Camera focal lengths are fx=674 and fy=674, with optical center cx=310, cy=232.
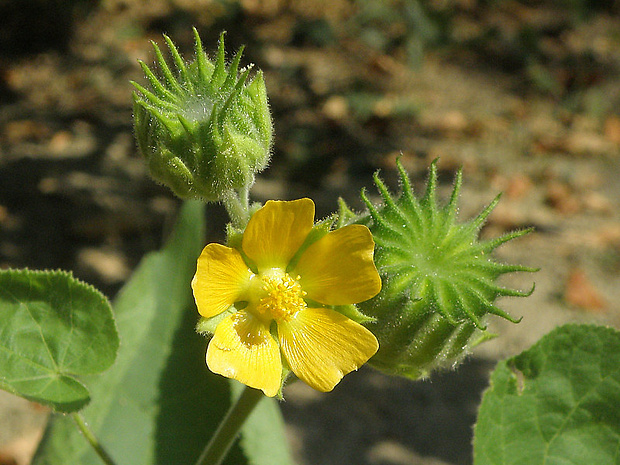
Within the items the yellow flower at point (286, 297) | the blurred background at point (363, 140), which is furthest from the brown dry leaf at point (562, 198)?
the yellow flower at point (286, 297)

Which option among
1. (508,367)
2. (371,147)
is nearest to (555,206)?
(371,147)

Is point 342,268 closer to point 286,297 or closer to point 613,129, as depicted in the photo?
point 286,297

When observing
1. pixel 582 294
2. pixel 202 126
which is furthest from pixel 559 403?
pixel 582 294

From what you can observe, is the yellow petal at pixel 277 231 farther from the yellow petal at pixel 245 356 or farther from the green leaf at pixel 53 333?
the green leaf at pixel 53 333

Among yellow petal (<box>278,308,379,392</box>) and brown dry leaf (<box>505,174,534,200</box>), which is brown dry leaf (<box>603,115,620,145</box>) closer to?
brown dry leaf (<box>505,174,534,200</box>)

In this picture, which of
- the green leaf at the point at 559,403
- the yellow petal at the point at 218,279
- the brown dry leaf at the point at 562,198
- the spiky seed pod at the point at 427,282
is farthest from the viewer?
the brown dry leaf at the point at 562,198

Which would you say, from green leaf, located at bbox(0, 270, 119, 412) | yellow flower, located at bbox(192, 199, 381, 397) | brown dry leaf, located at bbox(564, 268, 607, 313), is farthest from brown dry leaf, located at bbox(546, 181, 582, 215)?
green leaf, located at bbox(0, 270, 119, 412)

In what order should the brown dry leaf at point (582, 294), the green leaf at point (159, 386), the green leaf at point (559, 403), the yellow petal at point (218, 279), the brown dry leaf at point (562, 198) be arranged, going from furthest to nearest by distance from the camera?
the brown dry leaf at point (562, 198)
the brown dry leaf at point (582, 294)
the green leaf at point (159, 386)
the green leaf at point (559, 403)
the yellow petal at point (218, 279)
